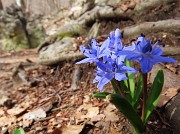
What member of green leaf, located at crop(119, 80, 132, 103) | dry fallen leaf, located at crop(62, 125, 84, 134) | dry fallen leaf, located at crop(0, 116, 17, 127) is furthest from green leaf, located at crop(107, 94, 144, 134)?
dry fallen leaf, located at crop(0, 116, 17, 127)

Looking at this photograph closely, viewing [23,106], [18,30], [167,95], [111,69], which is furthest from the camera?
[18,30]

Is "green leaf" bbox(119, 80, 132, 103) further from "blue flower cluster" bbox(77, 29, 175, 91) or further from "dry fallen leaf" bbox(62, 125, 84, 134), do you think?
"dry fallen leaf" bbox(62, 125, 84, 134)

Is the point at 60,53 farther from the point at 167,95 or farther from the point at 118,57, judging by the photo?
the point at 118,57

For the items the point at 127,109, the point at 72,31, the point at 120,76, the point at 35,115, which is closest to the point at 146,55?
the point at 120,76

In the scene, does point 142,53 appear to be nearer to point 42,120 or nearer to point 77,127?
point 77,127

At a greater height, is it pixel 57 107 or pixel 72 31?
pixel 72 31
